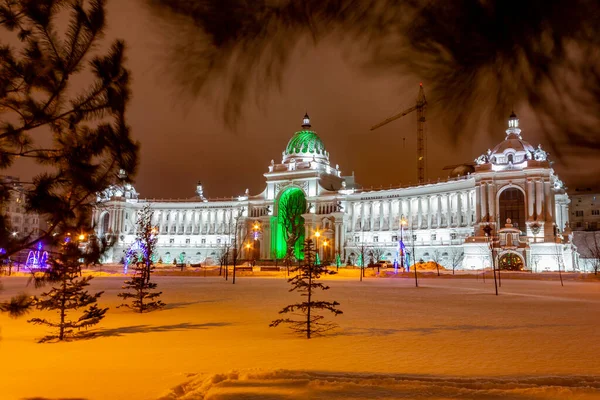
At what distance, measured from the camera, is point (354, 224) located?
341ft

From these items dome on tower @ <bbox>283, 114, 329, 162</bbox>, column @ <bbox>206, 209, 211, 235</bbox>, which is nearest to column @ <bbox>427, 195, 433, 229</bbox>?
dome on tower @ <bbox>283, 114, 329, 162</bbox>

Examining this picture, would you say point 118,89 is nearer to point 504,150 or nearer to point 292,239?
point 504,150

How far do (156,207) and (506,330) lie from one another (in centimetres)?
11835

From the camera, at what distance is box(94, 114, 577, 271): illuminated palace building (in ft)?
236

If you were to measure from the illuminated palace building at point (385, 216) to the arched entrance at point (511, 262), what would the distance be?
130mm

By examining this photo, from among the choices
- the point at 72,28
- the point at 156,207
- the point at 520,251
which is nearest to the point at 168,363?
the point at 72,28

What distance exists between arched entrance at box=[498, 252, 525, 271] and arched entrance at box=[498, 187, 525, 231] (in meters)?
7.84

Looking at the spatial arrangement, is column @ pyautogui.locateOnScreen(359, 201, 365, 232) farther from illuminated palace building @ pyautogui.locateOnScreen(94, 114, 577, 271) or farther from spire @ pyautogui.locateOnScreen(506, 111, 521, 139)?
spire @ pyautogui.locateOnScreen(506, 111, 521, 139)

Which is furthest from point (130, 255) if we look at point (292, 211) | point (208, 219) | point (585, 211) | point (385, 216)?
point (585, 211)

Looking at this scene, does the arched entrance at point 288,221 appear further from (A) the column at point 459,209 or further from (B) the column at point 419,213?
(A) the column at point 459,209

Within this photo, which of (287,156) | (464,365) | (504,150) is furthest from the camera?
→ (287,156)

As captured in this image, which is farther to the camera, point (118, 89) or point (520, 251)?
point (520, 251)

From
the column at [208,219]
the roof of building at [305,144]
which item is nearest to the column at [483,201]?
Result: the roof of building at [305,144]

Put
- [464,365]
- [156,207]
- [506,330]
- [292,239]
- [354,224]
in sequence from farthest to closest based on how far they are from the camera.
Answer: [156,207]
[354,224]
[292,239]
[506,330]
[464,365]
